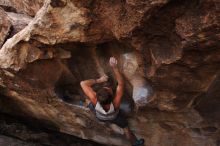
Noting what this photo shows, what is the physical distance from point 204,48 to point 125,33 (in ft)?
3.30

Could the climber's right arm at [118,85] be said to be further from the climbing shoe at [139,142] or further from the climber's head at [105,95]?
the climbing shoe at [139,142]

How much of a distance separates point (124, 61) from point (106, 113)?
2.99 ft

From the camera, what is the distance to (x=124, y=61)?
601cm

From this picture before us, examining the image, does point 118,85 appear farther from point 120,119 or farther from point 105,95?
point 120,119

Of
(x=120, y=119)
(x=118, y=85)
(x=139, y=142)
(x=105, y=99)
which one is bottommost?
(x=139, y=142)

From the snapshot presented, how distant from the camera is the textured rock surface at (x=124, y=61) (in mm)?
4770

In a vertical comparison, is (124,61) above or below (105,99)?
above

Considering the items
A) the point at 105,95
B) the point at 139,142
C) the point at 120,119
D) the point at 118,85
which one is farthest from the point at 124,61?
the point at 139,142

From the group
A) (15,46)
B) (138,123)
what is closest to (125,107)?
(138,123)

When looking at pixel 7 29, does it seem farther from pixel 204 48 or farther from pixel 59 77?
pixel 204 48

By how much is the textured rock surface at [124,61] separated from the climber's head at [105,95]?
1.14 ft

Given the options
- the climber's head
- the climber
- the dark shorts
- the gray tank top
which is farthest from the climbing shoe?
the climber's head

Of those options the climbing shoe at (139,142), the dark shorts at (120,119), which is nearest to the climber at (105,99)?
the dark shorts at (120,119)

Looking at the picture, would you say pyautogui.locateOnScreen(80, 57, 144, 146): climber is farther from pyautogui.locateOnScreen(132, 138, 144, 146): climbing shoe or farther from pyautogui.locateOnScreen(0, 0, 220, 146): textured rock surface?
pyautogui.locateOnScreen(132, 138, 144, 146): climbing shoe
